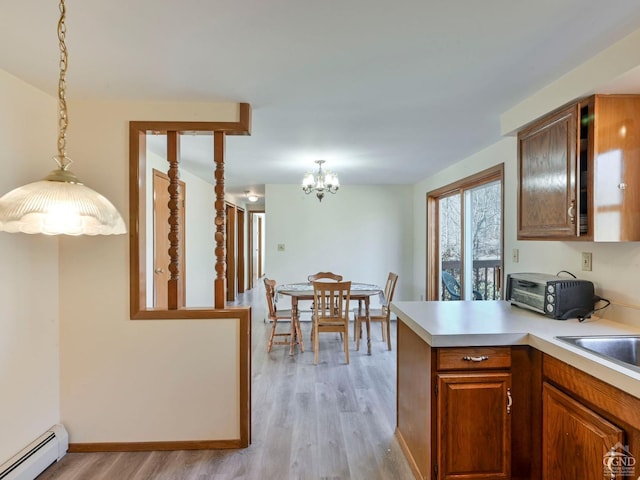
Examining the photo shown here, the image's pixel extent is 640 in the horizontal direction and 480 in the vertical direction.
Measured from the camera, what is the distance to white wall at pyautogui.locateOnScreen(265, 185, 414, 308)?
5.59m

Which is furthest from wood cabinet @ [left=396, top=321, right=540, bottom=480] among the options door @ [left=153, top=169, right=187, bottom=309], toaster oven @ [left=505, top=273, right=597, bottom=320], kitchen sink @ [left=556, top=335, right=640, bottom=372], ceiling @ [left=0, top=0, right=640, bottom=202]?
Result: door @ [left=153, top=169, right=187, bottom=309]

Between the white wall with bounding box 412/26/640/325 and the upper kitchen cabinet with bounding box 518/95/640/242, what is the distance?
0.36ft

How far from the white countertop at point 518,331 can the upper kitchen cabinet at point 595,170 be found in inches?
18.0

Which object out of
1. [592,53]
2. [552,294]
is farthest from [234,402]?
[592,53]

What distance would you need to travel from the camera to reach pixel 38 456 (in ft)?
6.41

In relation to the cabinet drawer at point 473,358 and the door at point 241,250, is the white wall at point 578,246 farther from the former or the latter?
the door at point 241,250

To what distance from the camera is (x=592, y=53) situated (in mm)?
1632

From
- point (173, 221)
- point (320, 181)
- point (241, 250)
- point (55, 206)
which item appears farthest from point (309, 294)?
point (241, 250)

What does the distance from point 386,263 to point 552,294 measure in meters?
3.79

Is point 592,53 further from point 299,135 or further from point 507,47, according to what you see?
point 299,135

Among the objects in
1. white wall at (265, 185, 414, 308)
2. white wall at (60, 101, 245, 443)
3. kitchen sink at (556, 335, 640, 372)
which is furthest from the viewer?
white wall at (265, 185, 414, 308)

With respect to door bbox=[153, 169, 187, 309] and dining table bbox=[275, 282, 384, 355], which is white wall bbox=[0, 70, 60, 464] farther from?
dining table bbox=[275, 282, 384, 355]

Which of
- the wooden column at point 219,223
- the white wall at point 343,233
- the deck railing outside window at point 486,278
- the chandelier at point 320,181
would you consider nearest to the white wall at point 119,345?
the wooden column at point 219,223

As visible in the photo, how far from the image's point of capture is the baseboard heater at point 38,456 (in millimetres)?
1811
